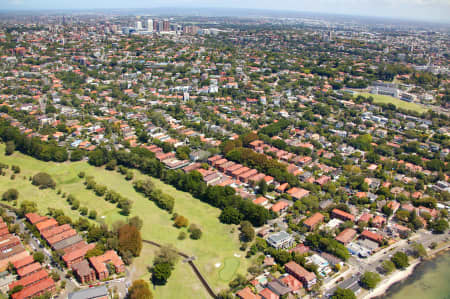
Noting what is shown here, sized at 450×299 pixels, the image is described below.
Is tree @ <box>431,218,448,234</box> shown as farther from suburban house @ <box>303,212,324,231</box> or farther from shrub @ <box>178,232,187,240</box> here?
shrub @ <box>178,232,187,240</box>

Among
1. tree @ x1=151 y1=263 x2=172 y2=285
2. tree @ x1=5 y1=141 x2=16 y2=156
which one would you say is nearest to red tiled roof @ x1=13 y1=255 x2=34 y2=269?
tree @ x1=151 y1=263 x2=172 y2=285

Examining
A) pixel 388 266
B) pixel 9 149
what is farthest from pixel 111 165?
pixel 388 266

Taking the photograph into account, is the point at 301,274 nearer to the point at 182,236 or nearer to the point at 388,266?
the point at 388,266

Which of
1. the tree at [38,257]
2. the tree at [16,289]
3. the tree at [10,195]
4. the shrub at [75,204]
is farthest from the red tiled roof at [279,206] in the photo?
the tree at [10,195]

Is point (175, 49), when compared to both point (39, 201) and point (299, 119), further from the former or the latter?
point (39, 201)

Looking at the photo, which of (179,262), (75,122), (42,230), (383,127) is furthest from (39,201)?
(383,127)

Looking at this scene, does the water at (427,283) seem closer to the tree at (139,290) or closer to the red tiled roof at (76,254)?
→ the tree at (139,290)
